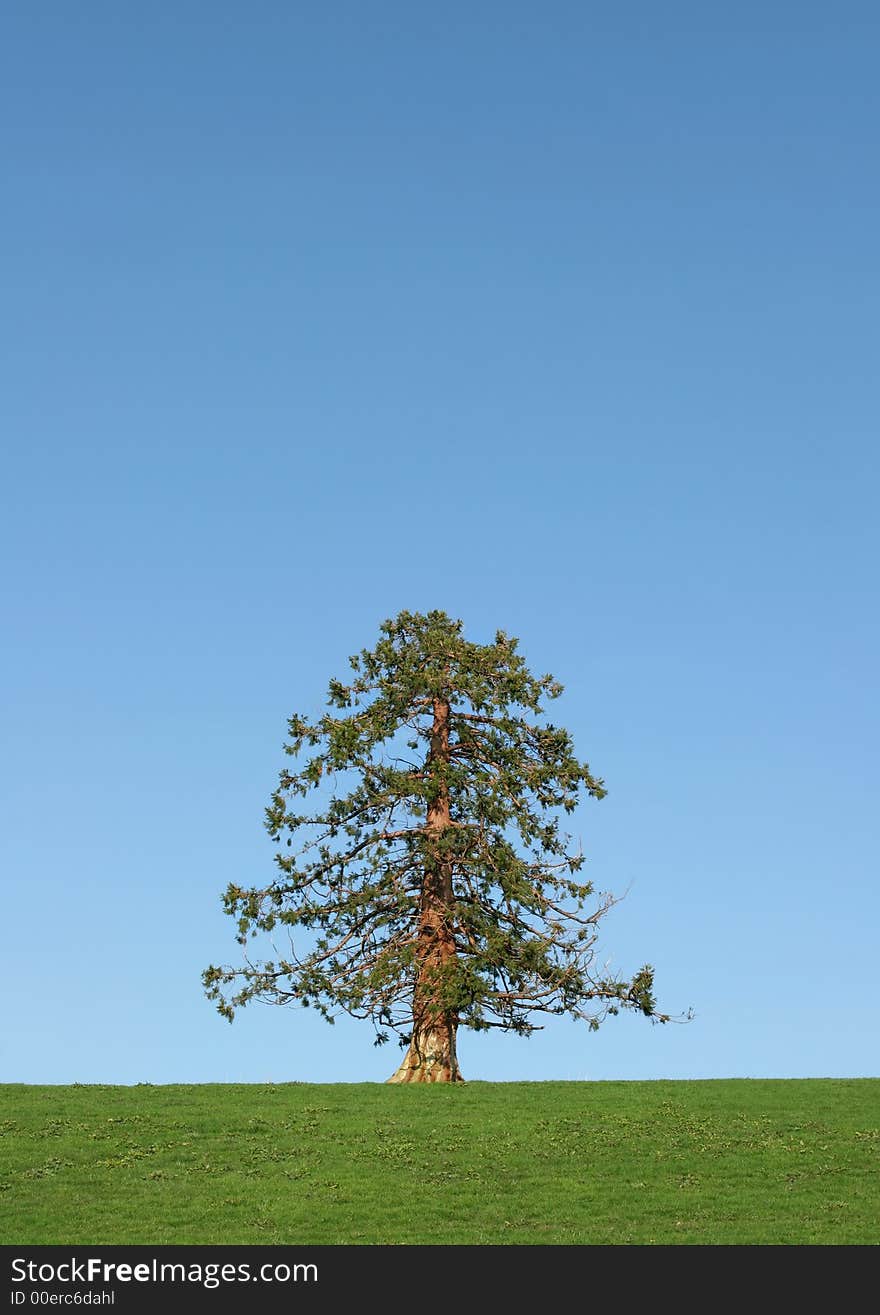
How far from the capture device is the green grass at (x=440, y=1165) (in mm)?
23094

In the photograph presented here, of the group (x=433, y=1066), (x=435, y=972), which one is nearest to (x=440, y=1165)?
(x=435, y=972)

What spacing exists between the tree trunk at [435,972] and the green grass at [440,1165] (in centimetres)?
354

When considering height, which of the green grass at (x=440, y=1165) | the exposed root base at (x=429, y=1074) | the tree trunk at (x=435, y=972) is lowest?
the green grass at (x=440, y=1165)

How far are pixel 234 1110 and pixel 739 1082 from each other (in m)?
14.4

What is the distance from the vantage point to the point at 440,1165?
2742cm

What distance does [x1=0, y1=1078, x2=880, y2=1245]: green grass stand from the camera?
23.1 m

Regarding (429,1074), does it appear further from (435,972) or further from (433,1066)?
(435,972)

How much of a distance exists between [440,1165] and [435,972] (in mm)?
13443

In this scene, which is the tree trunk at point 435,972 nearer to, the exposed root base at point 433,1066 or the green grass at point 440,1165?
the exposed root base at point 433,1066

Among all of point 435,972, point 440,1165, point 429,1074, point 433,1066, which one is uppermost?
point 435,972

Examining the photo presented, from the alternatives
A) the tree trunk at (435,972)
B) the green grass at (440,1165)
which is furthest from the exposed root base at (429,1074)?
the green grass at (440,1165)

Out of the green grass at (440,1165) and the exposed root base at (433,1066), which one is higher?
the exposed root base at (433,1066)

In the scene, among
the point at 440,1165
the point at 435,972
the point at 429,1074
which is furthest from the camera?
the point at 429,1074
